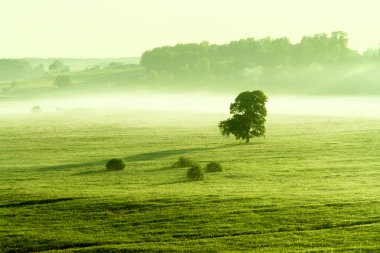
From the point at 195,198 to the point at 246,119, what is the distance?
141 ft

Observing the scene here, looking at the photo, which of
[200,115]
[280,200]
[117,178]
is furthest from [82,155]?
[200,115]

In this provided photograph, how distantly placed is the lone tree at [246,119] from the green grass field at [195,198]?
2.10 meters

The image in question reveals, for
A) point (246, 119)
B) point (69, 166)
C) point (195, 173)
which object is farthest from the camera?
point (246, 119)

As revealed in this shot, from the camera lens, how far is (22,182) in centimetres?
5712

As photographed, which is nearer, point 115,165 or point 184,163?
point 115,165

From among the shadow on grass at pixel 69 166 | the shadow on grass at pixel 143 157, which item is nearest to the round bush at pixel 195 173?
the shadow on grass at pixel 143 157

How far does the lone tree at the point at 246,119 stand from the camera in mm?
88375

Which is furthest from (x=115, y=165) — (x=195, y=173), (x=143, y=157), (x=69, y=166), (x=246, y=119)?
(x=246, y=119)

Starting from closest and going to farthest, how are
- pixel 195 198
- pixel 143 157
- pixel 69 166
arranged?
pixel 195 198
pixel 69 166
pixel 143 157

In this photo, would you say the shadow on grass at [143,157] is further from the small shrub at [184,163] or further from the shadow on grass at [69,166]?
the small shrub at [184,163]

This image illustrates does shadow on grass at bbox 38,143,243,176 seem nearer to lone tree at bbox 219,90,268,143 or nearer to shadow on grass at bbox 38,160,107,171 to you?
shadow on grass at bbox 38,160,107,171

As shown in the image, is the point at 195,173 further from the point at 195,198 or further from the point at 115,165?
the point at 115,165

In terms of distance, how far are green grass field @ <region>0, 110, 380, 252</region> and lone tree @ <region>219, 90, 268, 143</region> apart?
6.89 ft

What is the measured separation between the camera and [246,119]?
88438mm
